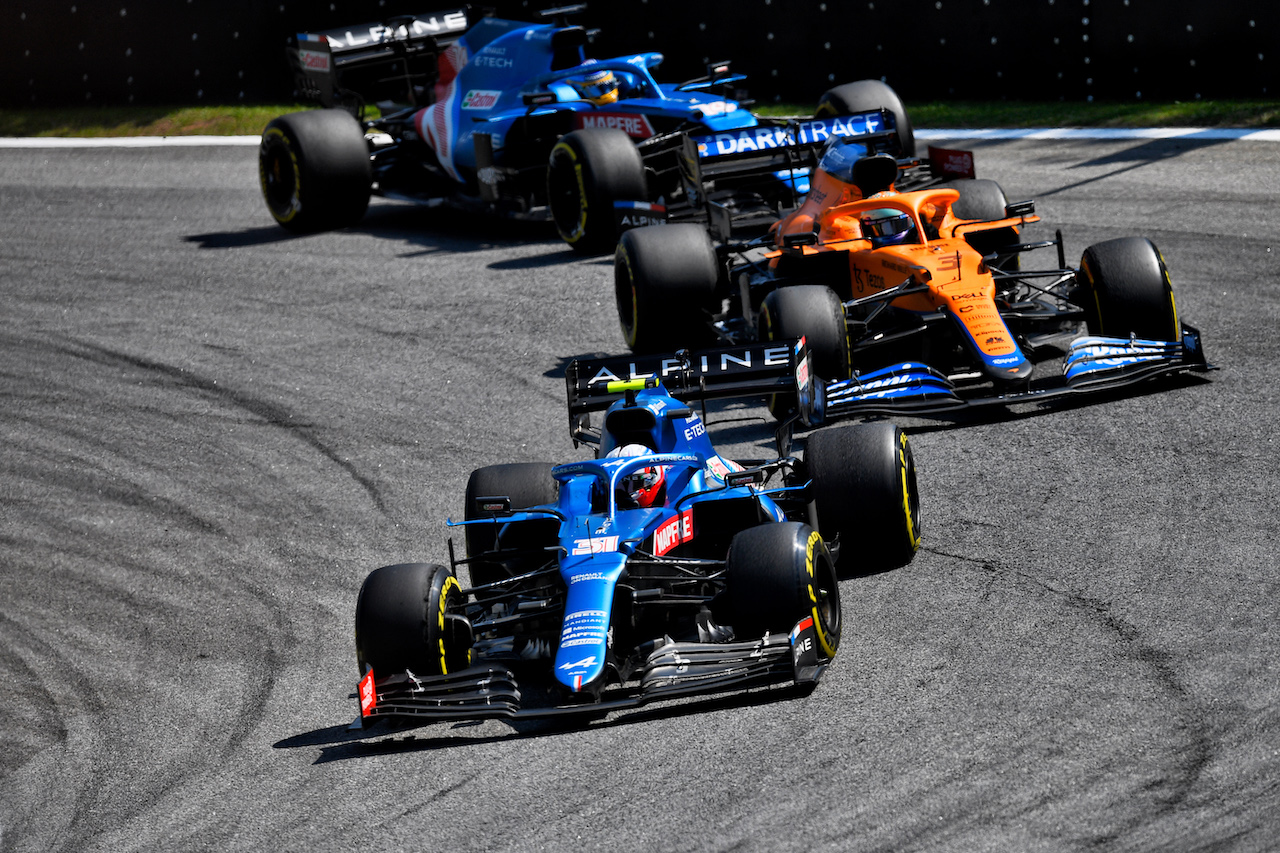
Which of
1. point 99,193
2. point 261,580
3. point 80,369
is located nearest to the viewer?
point 261,580

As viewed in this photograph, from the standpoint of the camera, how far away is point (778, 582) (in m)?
7.29

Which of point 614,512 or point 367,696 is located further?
point 614,512

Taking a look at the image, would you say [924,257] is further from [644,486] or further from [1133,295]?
[644,486]

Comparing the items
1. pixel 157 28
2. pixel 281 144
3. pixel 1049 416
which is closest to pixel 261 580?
pixel 1049 416

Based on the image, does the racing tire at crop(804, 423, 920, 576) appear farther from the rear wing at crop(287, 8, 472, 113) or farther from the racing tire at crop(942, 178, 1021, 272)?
the rear wing at crop(287, 8, 472, 113)

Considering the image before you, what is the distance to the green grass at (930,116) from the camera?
1823 cm

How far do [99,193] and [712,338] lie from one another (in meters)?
11.7

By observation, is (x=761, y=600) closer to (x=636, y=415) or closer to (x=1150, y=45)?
(x=636, y=415)

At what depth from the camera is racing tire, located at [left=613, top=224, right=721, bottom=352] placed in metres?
12.4

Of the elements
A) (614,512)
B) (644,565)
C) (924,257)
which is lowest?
(644,565)

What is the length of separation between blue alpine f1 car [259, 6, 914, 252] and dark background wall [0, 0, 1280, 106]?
1698 millimetres

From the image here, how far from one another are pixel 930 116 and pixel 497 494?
42.4 feet

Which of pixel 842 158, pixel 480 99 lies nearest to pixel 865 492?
pixel 842 158

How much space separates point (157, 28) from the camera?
24828 millimetres
